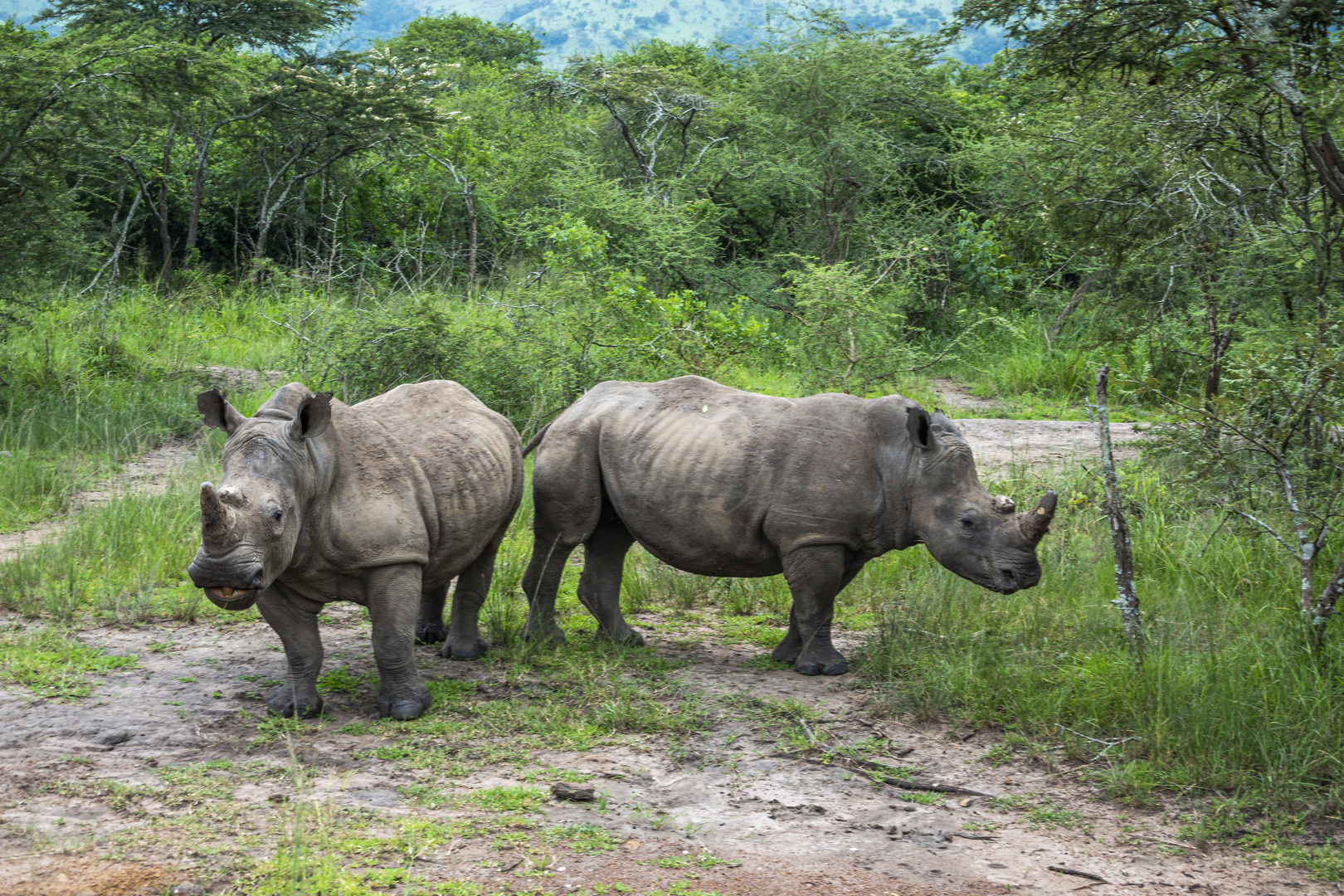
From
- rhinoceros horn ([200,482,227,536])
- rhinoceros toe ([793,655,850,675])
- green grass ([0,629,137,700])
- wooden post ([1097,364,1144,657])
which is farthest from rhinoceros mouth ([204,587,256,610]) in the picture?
wooden post ([1097,364,1144,657])

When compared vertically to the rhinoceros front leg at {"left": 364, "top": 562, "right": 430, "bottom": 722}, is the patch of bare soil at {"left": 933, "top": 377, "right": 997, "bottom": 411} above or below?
above

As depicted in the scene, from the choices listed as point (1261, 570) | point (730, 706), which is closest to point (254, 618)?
point (730, 706)

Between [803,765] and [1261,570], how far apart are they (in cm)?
317

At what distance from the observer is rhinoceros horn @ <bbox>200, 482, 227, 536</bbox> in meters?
4.36

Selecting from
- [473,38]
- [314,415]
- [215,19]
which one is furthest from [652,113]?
[473,38]

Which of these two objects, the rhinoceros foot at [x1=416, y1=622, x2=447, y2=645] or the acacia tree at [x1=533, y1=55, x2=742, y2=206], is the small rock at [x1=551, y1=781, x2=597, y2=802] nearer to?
the rhinoceros foot at [x1=416, y1=622, x2=447, y2=645]

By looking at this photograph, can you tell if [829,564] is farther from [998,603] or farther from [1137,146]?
[1137,146]

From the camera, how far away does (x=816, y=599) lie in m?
6.18

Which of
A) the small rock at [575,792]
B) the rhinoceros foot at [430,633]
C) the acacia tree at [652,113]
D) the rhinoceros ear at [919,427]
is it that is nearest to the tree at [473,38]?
the acacia tree at [652,113]

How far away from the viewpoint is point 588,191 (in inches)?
606

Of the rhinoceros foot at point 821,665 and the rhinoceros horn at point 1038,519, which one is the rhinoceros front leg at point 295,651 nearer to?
the rhinoceros foot at point 821,665

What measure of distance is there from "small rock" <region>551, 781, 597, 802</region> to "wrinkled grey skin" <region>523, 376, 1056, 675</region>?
196cm

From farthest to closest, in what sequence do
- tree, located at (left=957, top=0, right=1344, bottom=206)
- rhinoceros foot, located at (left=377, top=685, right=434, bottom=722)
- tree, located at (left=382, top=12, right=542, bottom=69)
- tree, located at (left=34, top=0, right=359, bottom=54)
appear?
tree, located at (left=382, top=12, right=542, bottom=69) → tree, located at (left=34, top=0, right=359, bottom=54) → rhinoceros foot, located at (left=377, top=685, right=434, bottom=722) → tree, located at (left=957, top=0, right=1344, bottom=206)

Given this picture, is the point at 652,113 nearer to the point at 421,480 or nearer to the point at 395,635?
the point at 421,480
